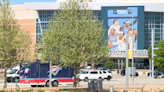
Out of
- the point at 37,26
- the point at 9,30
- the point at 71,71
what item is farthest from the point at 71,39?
the point at 37,26

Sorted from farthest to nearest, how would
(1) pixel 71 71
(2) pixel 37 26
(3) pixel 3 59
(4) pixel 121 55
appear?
(2) pixel 37 26, (4) pixel 121 55, (1) pixel 71 71, (3) pixel 3 59

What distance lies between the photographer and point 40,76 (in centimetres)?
2798

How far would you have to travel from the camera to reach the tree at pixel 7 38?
23.0 meters

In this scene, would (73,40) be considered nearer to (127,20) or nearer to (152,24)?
(127,20)

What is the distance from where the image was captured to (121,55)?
88.1 meters

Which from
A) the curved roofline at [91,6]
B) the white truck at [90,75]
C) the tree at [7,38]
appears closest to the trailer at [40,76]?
the tree at [7,38]

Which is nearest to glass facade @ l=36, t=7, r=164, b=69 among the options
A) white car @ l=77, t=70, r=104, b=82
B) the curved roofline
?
the curved roofline

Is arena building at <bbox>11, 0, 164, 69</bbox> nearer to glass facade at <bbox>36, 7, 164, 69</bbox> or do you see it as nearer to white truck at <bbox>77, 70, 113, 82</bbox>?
glass facade at <bbox>36, 7, 164, 69</bbox>

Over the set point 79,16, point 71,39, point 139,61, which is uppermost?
point 79,16

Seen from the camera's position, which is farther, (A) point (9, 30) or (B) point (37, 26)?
(B) point (37, 26)

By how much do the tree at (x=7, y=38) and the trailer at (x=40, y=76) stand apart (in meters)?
3.86

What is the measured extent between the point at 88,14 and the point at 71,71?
343 inches

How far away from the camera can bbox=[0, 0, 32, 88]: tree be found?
23031 millimetres

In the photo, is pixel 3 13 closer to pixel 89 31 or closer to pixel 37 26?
pixel 89 31
